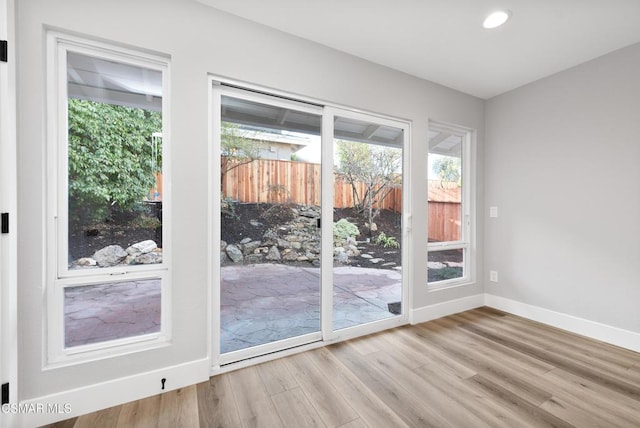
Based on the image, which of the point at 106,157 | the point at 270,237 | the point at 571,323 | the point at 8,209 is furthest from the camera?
the point at 571,323

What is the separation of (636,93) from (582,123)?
383 millimetres

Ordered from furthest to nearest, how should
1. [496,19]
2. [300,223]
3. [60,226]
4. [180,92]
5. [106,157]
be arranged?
[300,223] < [496,19] < [180,92] < [106,157] < [60,226]

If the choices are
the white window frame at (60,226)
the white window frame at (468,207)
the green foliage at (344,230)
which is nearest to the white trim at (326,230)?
the green foliage at (344,230)

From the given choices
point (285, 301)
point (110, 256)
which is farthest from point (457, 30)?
point (110, 256)

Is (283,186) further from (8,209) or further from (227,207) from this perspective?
(8,209)

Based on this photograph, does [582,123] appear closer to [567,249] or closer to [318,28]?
[567,249]

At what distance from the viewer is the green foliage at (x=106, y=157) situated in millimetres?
1630

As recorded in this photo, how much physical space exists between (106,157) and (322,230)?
1652 millimetres

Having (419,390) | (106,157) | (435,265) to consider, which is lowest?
(419,390)

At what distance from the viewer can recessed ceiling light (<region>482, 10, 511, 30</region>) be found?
1.93 m

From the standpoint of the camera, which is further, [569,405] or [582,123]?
[582,123]

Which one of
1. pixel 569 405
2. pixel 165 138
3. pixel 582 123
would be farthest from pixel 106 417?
pixel 582 123

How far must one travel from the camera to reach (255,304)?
219 centimetres

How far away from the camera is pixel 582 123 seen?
2600 mm
